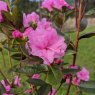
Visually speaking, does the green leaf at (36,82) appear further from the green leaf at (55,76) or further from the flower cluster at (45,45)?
the flower cluster at (45,45)

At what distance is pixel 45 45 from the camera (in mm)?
1092

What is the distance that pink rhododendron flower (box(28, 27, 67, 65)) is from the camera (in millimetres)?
1085

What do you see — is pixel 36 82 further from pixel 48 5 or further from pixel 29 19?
pixel 48 5

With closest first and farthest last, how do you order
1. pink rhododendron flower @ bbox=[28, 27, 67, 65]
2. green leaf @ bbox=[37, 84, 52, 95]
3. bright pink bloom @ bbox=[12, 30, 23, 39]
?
pink rhododendron flower @ bbox=[28, 27, 67, 65], bright pink bloom @ bbox=[12, 30, 23, 39], green leaf @ bbox=[37, 84, 52, 95]

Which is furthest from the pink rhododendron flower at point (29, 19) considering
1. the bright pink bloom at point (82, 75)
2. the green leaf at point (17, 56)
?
the bright pink bloom at point (82, 75)

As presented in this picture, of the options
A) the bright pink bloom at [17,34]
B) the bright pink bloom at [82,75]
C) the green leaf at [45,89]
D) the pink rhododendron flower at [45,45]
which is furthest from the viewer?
the bright pink bloom at [82,75]

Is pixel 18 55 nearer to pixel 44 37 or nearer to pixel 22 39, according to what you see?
pixel 22 39

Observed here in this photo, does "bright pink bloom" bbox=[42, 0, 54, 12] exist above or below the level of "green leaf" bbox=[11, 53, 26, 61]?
above

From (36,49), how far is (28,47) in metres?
0.09

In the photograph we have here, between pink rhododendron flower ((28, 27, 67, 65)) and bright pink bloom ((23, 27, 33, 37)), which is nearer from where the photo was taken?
pink rhododendron flower ((28, 27, 67, 65))

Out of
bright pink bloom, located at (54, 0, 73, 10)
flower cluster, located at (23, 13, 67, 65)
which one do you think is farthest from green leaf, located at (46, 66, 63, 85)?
bright pink bloom, located at (54, 0, 73, 10)

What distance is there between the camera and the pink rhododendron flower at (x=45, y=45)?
3.56ft

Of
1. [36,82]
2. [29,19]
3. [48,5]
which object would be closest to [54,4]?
[48,5]

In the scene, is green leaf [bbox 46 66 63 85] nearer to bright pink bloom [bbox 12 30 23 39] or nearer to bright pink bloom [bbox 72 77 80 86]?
bright pink bloom [bbox 12 30 23 39]
